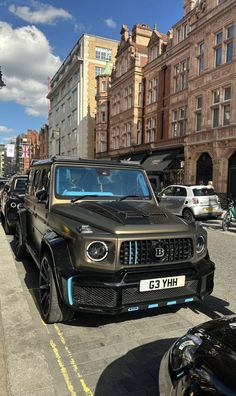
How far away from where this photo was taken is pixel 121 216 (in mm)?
3666

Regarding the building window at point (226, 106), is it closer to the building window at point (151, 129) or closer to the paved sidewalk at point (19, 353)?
the building window at point (151, 129)

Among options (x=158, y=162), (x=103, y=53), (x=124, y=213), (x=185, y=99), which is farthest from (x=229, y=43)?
(x=103, y=53)

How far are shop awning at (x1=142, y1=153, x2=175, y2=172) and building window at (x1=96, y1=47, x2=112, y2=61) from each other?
1224 inches

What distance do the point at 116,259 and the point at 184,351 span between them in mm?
1327

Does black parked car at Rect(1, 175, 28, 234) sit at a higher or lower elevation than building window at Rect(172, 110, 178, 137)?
lower

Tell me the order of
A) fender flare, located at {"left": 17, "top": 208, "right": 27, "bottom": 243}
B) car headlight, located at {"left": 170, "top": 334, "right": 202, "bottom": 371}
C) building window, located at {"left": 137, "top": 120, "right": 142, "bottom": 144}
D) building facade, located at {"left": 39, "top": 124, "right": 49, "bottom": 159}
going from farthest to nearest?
building facade, located at {"left": 39, "top": 124, "right": 49, "bottom": 159} → building window, located at {"left": 137, "top": 120, "right": 142, "bottom": 144} → fender flare, located at {"left": 17, "top": 208, "right": 27, "bottom": 243} → car headlight, located at {"left": 170, "top": 334, "right": 202, "bottom": 371}

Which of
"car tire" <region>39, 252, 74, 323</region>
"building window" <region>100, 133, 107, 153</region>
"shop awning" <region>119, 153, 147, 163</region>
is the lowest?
"car tire" <region>39, 252, 74, 323</region>

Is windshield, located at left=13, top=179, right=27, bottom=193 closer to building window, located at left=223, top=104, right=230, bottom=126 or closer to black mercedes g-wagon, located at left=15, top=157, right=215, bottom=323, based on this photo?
black mercedes g-wagon, located at left=15, top=157, right=215, bottom=323

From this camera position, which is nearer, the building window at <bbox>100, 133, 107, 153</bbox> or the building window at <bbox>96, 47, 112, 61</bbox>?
the building window at <bbox>100, 133, 107, 153</bbox>

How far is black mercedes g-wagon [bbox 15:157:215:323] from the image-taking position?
324 cm

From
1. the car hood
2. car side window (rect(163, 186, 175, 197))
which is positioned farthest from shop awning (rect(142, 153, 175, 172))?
the car hood

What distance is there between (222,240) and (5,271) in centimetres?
667

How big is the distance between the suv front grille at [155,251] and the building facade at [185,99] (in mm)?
17470

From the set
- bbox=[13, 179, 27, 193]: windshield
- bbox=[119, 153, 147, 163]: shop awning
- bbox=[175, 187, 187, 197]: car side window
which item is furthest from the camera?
bbox=[119, 153, 147, 163]: shop awning
